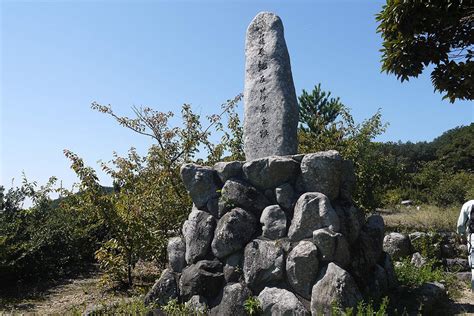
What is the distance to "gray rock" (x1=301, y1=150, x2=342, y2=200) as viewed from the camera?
211 inches

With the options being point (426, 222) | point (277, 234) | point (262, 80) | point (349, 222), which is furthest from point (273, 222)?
point (426, 222)

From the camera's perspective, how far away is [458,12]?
6.34 meters

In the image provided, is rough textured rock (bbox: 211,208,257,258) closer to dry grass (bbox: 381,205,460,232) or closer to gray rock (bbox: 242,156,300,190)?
gray rock (bbox: 242,156,300,190)

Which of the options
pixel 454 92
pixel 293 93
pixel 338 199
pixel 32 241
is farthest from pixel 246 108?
pixel 32 241

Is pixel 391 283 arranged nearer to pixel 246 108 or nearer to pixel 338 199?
pixel 338 199

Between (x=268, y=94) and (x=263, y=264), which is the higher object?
(x=268, y=94)

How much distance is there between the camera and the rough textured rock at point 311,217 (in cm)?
511

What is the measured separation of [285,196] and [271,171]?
366 mm

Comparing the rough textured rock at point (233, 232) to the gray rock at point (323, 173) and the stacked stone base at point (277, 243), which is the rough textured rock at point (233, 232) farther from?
the gray rock at point (323, 173)

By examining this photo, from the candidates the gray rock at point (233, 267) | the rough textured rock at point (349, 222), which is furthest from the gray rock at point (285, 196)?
the gray rock at point (233, 267)

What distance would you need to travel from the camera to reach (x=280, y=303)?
4.88m

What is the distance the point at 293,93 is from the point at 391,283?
2.88 metres

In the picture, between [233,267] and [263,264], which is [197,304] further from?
[263,264]

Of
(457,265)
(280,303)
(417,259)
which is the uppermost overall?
(280,303)
